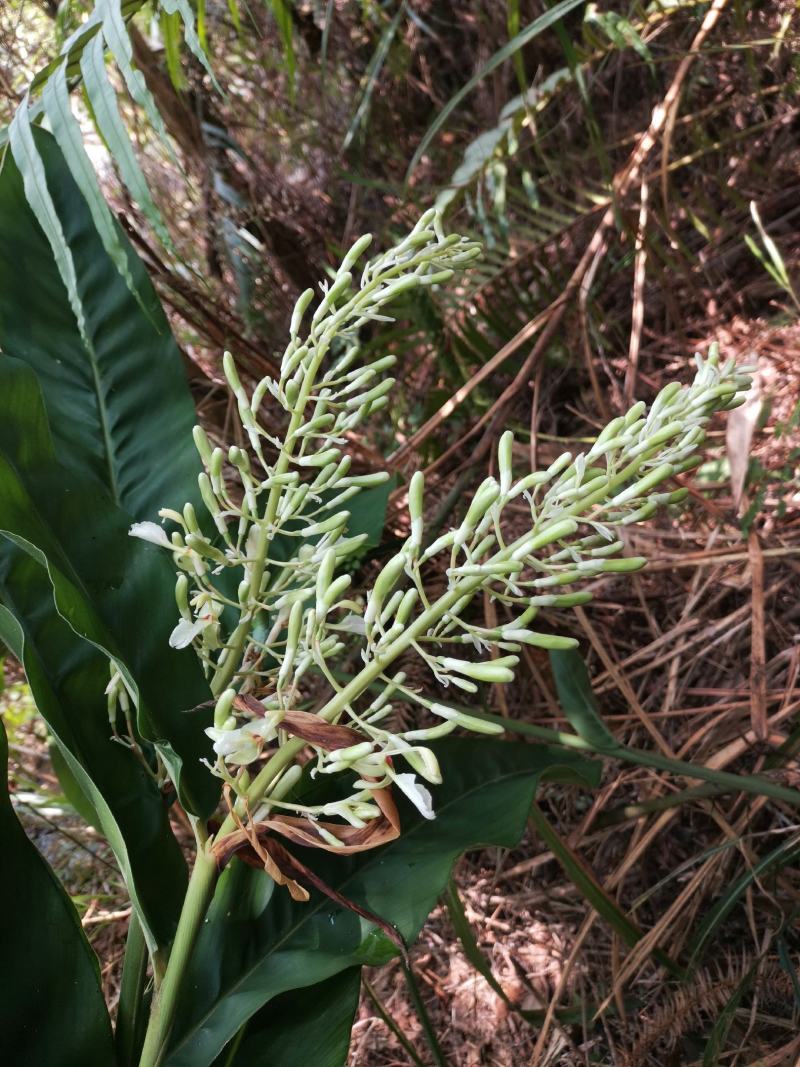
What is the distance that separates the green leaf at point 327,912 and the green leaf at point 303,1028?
3 centimetres

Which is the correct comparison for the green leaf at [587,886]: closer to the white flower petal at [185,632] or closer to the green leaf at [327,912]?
the green leaf at [327,912]

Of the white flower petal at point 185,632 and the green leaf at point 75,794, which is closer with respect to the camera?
the white flower petal at point 185,632

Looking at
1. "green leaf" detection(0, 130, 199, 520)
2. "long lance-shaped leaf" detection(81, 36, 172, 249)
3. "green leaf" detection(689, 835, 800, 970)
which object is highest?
"long lance-shaped leaf" detection(81, 36, 172, 249)

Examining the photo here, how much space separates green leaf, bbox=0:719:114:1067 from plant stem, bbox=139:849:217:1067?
0.04 metres

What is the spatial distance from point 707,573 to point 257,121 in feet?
4.50

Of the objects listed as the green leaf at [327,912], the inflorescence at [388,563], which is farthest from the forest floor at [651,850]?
the inflorescence at [388,563]

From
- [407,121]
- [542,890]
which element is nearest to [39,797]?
[542,890]

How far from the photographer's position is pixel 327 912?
613 millimetres

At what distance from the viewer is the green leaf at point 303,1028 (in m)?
0.56

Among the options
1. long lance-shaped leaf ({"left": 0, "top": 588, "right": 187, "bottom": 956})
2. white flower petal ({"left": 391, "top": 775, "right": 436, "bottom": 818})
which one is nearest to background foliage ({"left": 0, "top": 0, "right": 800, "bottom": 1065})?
long lance-shaped leaf ({"left": 0, "top": 588, "right": 187, "bottom": 956})

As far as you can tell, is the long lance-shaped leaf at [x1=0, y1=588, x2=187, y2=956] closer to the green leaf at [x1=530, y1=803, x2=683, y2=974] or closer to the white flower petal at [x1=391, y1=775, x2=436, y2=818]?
the white flower petal at [x1=391, y1=775, x2=436, y2=818]

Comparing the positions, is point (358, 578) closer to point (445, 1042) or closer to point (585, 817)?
point (585, 817)

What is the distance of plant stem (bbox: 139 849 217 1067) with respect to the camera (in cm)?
52

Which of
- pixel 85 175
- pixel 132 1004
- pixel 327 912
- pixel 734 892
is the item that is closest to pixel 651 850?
pixel 734 892
